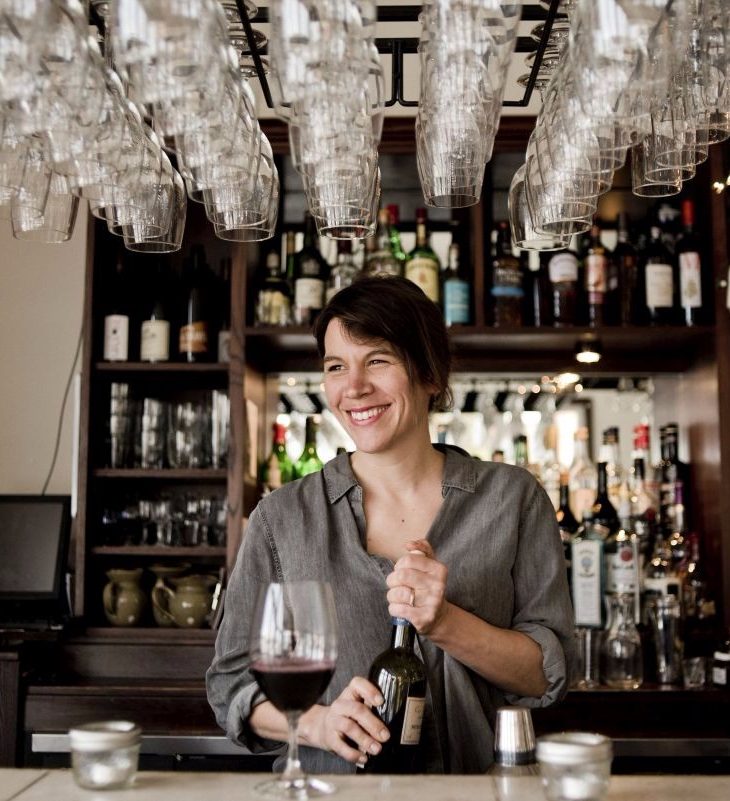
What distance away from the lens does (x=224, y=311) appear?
2.97 m

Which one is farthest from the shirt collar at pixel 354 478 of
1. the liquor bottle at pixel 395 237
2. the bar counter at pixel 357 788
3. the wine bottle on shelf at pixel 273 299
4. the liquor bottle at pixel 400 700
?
the liquor bottle at pixel 395 237

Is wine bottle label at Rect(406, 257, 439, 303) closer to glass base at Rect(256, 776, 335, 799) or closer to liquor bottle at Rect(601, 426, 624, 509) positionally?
liquor bottle at Rect(601, 426, 624, 509)

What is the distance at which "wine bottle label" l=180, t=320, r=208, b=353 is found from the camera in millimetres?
2844

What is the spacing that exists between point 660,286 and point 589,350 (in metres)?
0.26

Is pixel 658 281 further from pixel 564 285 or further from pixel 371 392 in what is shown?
pixel 371 392

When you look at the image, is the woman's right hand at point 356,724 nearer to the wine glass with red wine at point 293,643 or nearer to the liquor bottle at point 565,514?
the wine glass with red wine at point 293,643

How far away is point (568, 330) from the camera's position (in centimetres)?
270

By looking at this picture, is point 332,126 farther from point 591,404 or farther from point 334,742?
point 591,404

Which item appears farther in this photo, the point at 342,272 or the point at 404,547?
the point at 342,272

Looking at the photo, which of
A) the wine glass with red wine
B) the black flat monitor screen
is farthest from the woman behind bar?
the black flat monitor screen

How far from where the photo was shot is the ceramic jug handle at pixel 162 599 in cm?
275

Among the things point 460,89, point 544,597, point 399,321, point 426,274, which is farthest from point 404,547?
point 426,274

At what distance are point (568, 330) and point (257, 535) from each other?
4.70 ft

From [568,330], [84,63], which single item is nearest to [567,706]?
[568,330]
